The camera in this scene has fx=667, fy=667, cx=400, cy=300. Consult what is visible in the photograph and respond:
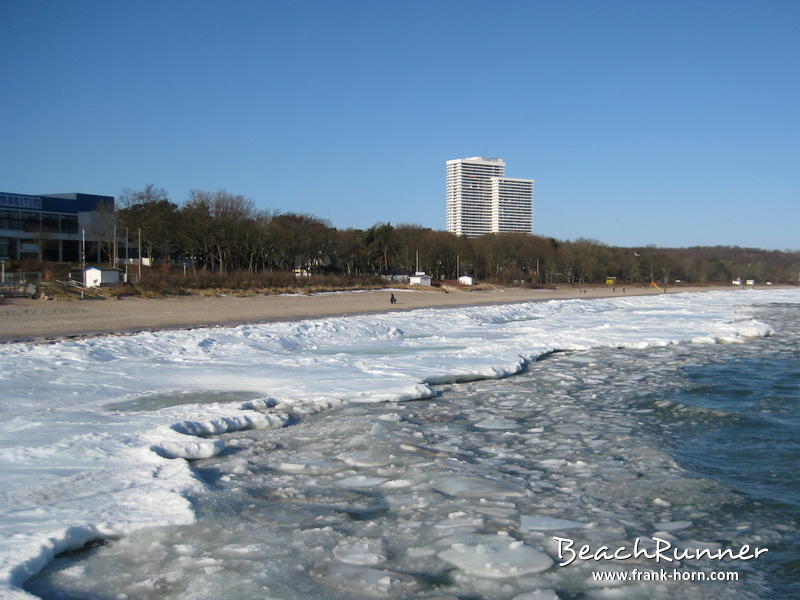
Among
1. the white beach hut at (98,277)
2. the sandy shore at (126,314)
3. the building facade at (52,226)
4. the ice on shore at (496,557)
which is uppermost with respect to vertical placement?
the building facade at (52,226)

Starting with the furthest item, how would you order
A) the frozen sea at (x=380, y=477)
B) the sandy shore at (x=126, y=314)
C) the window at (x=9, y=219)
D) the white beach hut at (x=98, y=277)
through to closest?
the window at (x=9, y=219)
the white beach hut at (x=98, y=277)
the sandy shore at (x=126, y=314)
the frozen sea at (x=380, y=477)

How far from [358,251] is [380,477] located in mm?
73698

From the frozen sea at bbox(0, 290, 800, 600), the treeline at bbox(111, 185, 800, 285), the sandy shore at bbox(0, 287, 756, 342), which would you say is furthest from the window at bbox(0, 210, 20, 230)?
the frozen sea at bbox(0, 290, 800, 600)

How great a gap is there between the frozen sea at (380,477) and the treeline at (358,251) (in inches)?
1789

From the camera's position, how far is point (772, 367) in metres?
14.1

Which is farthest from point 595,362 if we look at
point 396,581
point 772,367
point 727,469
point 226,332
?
point 396,581

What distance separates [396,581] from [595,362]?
1159cm

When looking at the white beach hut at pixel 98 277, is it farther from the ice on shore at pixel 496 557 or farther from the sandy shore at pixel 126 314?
the ice on shore at pixel 496 557

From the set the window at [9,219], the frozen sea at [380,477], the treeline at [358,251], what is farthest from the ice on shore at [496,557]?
the window at [9,219]

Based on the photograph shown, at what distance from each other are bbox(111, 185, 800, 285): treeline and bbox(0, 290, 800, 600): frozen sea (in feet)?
149

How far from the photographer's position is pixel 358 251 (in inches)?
3130

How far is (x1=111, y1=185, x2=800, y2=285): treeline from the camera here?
58059mm

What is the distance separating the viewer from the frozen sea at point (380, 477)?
168 inches

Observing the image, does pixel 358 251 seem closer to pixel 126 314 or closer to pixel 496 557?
pixel 126 314
